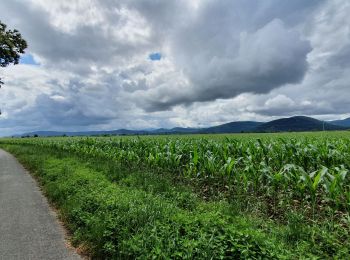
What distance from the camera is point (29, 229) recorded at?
7195mm

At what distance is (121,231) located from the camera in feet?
19.1

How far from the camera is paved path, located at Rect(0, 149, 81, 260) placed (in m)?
5.85

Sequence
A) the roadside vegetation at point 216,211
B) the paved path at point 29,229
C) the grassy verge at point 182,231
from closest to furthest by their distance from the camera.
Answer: the grassy verge at point 182,231
the roadside vegetation at point 216,211
the paved path at point 29,229

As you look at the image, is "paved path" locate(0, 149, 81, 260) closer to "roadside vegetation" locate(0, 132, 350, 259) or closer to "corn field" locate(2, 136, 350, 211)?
"roadside vegetation" locate(0, 132, 350, 259)

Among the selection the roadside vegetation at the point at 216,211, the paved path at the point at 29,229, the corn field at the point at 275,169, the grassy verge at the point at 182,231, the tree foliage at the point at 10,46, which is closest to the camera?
the grassy verge at the point at 182,231

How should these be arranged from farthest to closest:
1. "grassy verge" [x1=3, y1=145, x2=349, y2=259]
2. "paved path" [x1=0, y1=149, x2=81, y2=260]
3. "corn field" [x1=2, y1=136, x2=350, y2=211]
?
"corn field" [x1=2, y1=136, x2=350, y2=211] < "paved path" [x1=0, y1=149, x2=81, y2=260] < "grassy verge" [x1=3, y1=145, x2=349, y2=259]

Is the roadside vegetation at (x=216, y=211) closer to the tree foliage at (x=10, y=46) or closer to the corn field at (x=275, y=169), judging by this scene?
the corn field at (x=275, y=169)

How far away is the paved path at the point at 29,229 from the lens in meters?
5.85

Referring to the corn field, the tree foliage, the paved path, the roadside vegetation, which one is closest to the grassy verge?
the roadside vegetation

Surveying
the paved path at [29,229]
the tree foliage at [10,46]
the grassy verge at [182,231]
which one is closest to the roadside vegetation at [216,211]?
the grassy verge at [182,231]

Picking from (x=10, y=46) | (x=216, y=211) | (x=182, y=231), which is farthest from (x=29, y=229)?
(x=10, y=46)

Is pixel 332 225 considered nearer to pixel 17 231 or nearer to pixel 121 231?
pixel 121 231

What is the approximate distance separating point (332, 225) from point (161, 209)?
3543 millimetres

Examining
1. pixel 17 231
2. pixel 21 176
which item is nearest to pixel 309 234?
pixel 17 231
